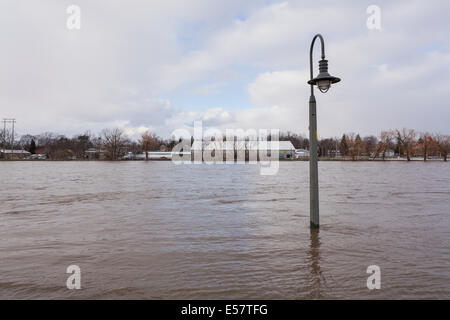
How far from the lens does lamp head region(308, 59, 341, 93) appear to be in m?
6.90

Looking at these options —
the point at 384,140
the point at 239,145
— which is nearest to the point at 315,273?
the point at 384,140

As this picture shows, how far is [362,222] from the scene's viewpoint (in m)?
9.27

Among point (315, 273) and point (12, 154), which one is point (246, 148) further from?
point (315, 273)

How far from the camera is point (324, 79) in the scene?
6.93m

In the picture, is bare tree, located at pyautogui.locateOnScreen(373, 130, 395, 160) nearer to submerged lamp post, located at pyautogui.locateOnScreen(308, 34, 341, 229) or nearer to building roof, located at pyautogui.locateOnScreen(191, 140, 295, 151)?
building roof, located at pyautogui.locateOnScreen(191, 140, 295, 151)

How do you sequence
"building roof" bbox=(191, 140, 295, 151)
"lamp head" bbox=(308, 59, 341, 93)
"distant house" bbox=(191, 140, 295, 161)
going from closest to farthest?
"lamp head" bbox=(308, 59, 341, 93) → "distant house" bbox=(191, 140, 295, 161) → "building roof" bbox=(191, 140, 295, 151)

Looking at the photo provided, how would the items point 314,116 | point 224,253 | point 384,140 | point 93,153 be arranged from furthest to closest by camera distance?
point 93,153
point 384,140
point 314,116
point 224,253

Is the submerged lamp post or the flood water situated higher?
the submerged lamp post

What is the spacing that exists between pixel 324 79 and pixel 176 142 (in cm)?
14965

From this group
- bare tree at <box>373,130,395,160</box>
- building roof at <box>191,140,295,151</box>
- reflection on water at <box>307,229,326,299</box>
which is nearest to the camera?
reflection on water at <box>307,229,326,299</box>

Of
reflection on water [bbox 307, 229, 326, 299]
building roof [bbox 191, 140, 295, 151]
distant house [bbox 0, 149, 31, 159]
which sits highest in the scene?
building roof [bbox 191, 140, 295, 151]

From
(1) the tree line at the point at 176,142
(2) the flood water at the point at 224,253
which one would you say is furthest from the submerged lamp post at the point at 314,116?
(1) the tree line at the point at 176,142

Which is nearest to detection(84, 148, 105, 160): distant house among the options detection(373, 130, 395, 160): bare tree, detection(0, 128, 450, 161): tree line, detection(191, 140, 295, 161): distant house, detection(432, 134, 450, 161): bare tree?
detection(0, 128, 450, 161): tree line

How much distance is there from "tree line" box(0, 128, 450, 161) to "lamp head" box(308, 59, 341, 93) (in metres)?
111
